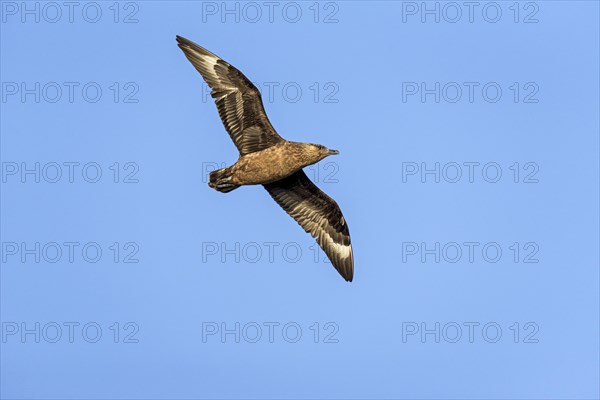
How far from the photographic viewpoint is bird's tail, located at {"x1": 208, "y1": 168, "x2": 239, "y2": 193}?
45.2ft

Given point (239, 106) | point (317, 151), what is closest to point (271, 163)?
point (317, 151)

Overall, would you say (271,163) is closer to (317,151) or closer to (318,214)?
(317,151)

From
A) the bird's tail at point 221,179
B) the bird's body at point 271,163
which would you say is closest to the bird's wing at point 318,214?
the bird's body at point 271,163

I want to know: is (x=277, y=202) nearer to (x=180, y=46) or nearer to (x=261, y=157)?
(x=261, y=157)

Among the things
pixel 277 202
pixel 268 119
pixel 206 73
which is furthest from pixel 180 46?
pixel 277 202

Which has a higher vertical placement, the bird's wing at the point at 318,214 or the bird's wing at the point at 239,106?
the bird's wing at the point at 239,106

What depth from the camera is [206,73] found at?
14.1 metres

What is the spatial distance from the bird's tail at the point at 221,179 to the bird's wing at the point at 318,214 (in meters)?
1.26

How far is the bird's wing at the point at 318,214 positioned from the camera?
14.9 m

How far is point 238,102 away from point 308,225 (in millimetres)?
2344

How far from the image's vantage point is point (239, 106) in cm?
1403

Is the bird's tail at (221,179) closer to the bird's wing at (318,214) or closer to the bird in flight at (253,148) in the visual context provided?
the bird in flight at (253,148)

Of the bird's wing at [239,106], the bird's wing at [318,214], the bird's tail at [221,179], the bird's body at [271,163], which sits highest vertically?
the bird's wing at [239,106]

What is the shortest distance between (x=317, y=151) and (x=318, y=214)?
5.82 ft
